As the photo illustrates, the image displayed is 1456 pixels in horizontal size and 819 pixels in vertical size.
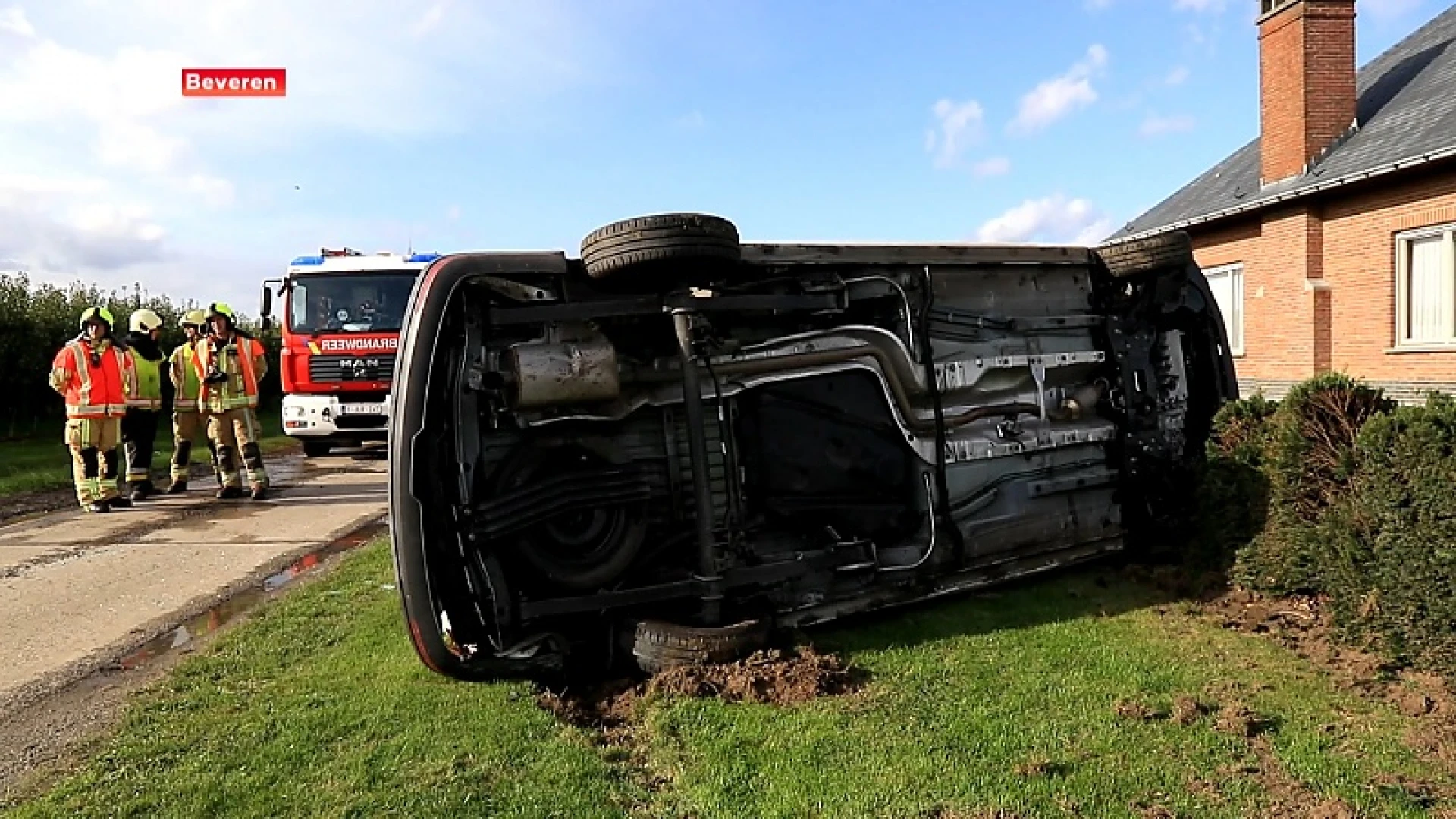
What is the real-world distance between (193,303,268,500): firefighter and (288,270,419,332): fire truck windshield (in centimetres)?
188

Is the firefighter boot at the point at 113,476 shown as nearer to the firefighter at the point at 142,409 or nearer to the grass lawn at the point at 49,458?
the firefighter at the point at 142,409

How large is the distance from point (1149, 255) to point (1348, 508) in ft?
6.05

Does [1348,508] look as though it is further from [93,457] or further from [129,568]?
[93,457]

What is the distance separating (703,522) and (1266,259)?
568 inches

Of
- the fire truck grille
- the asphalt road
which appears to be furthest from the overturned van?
the fire truck grille

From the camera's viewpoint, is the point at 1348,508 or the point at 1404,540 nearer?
the point at 1404,540

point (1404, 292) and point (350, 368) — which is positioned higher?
point (1404, 292)

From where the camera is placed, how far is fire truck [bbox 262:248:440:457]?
39.5 ft

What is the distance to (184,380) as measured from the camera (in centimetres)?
1082

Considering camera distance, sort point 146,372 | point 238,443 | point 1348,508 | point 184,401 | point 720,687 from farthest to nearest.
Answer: point 184,401 < point 146,372 < point 238,443 < point 1348,508 < point 720,687

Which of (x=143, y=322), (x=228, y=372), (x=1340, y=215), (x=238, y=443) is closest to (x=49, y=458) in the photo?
(x=143, y=322)

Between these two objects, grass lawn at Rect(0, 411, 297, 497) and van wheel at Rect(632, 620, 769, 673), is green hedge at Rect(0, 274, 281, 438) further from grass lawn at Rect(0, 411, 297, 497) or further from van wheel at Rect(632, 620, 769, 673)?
van wheel at Rect(632, 620, 769, 673)

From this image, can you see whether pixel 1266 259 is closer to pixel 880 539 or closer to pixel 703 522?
pixel 880 539

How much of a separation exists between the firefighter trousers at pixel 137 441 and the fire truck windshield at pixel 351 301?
2.23 meters
